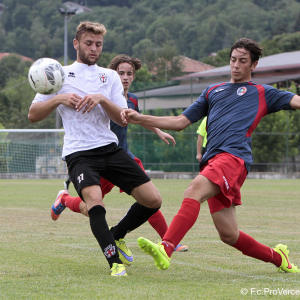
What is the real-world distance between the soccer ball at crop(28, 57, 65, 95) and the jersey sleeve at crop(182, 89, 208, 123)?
1.13 m

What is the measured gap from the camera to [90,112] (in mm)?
6582

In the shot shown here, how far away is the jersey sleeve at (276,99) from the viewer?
6461 mm

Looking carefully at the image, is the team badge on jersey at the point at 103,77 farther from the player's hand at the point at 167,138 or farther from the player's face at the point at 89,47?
the player's hand at the point at 167,138

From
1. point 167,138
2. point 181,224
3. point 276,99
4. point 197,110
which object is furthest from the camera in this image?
→ point 167,138

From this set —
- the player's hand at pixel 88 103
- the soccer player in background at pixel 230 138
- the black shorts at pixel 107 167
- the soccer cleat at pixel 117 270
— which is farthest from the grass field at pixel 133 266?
the player's hand at pixel 88 103

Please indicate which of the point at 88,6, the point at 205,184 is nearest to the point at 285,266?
the point at 205,184

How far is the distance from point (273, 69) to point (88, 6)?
12067 centimetres

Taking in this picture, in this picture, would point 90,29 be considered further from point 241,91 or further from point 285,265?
point 285,265

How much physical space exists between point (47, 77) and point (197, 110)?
1347 mm

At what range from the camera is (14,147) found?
32625 mm

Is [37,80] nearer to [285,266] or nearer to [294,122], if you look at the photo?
[285,266]

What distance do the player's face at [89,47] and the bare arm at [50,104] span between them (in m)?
0.50

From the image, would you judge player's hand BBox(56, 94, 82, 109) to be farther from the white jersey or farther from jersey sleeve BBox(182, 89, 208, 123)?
jersey sleeve BBox(182, 89, 208, 123)

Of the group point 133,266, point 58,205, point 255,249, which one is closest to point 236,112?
point 255,249
